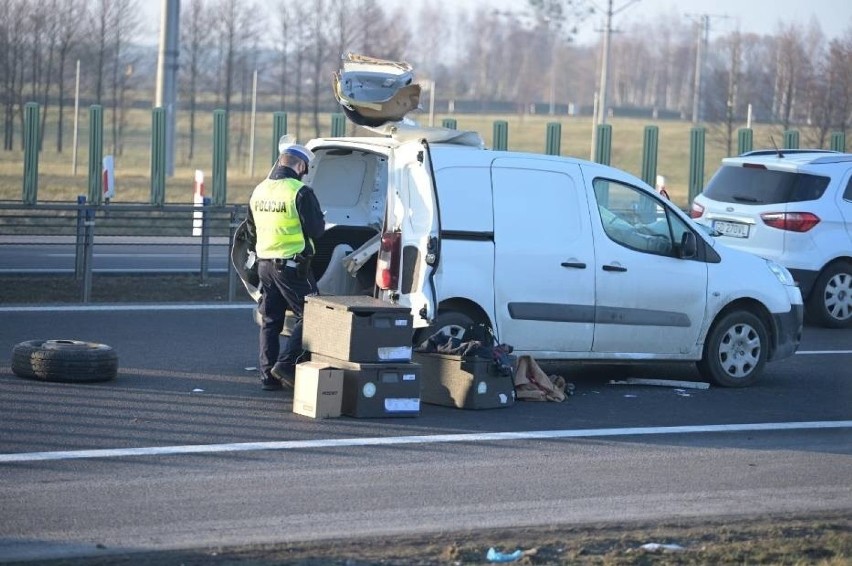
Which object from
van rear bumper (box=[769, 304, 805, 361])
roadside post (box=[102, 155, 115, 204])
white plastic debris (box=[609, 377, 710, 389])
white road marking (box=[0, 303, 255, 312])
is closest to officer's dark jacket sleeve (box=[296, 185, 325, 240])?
white plastic debris (box=[609, 377, 710, 389])

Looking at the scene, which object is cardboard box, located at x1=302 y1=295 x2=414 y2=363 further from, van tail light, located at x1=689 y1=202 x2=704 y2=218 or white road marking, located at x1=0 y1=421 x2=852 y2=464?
van tail light, located at x1=689 y1=202 x2=704 y2=218

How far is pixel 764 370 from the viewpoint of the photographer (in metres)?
12.5

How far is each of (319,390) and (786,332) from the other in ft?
15.0

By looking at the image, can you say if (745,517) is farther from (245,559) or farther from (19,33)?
(19,33)

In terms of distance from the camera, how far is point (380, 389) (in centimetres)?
938

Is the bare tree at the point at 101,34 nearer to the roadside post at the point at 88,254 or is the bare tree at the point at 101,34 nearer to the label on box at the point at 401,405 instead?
the roadside post at the point at 88,254

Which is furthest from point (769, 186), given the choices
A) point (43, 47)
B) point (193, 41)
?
point (193, 41)

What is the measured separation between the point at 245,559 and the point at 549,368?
635 cm

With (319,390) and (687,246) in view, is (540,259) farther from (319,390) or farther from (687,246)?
(319,390)

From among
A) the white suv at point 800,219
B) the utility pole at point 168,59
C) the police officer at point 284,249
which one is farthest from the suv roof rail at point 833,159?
the utility pole at point 168,59

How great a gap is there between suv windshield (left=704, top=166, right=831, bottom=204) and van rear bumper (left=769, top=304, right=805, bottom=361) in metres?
3.81

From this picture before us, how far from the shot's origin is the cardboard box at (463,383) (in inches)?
383

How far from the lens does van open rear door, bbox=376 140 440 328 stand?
9977mm

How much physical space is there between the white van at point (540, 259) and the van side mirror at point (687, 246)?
0.01 metres
